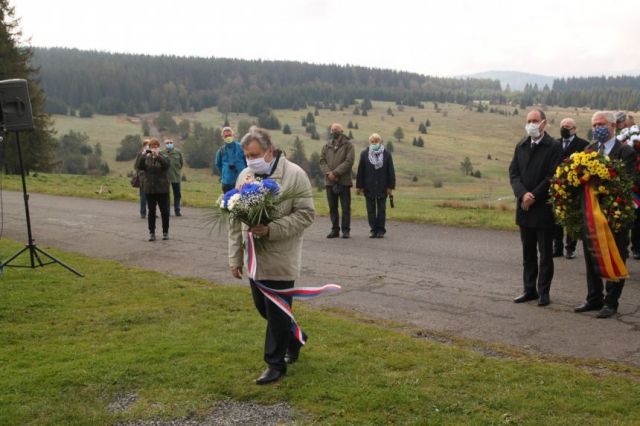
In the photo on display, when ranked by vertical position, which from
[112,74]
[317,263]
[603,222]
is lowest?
[317,263]

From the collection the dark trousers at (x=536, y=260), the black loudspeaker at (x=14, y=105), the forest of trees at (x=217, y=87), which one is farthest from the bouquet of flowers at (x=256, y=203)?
the forest of trees at (x=217, y=87)

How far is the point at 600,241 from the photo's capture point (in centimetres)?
788

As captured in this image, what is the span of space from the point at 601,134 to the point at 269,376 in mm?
6008

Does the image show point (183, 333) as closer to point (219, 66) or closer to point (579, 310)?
point (579, 310)

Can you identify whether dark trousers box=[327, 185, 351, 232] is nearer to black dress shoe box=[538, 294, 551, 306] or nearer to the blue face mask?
the blue face mask

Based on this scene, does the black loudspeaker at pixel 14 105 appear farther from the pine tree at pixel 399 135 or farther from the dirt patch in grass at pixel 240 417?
the pine tree at pixel 399 135

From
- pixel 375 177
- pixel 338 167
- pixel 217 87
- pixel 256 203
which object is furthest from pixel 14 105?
pixel 217 87

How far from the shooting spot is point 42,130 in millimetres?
46875

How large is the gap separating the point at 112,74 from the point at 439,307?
14233cm

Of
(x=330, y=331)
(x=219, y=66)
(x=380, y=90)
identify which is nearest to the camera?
(x=330, y=331)

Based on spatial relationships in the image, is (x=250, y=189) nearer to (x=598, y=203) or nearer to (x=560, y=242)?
(x=598, y=203)

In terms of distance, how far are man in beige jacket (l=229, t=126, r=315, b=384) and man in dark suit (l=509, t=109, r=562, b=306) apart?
393 cm

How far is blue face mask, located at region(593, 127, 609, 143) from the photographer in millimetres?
8992

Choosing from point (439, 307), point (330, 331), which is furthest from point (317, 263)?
point (330, 331)
